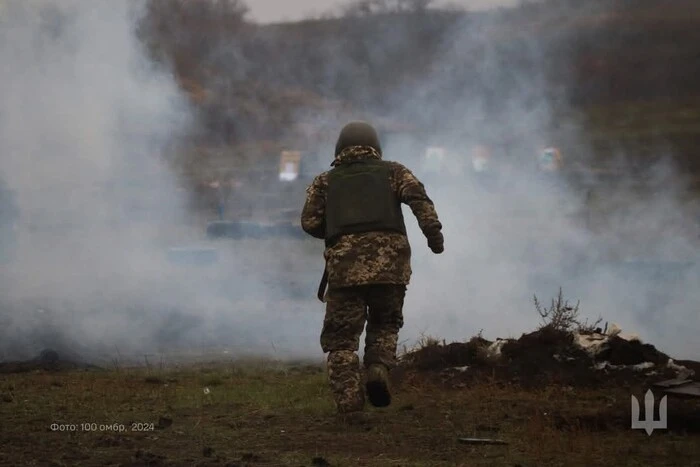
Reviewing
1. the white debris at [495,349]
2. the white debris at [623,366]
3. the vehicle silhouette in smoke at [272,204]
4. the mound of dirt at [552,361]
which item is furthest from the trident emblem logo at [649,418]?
the vehicle silhouette in smoke at [272,204]

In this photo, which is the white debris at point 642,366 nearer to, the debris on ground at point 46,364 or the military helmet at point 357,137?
→ the military helmet at point 357,137

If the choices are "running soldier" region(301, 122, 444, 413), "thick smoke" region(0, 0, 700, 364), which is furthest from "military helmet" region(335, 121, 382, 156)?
"thick smoke" region(0, 0, 700, 364)

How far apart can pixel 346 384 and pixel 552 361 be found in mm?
2560

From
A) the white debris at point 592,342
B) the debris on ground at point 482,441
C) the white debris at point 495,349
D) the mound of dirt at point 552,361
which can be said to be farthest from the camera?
the white debris at point 495,349

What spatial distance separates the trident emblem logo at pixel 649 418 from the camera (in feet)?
23.4

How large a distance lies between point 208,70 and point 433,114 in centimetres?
618

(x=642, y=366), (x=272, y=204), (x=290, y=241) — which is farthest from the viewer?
(x=272, y=204)

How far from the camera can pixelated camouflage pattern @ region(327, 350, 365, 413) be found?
25.7 ft

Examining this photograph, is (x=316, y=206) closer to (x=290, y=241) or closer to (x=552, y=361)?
(x=552, y=361)

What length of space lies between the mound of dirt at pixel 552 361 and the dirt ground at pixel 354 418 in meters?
0.02

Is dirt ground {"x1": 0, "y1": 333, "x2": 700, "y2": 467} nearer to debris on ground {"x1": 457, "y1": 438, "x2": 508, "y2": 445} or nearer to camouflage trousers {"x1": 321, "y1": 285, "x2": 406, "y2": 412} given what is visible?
debris on ground {"x1": 457, "y1": 438, "x2": 508, "y2": 445}

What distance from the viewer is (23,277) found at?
18219 mm

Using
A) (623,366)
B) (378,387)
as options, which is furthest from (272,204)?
(378,387)

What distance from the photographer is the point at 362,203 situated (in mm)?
8047
